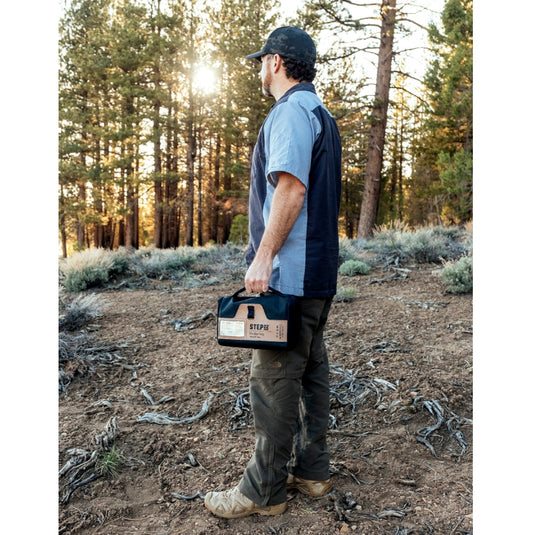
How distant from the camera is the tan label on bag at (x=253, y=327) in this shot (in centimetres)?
197

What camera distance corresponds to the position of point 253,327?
2010 millimetres

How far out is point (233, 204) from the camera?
25.3m

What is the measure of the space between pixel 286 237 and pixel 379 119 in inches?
472

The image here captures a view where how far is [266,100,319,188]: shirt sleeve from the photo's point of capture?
1954 millimetres

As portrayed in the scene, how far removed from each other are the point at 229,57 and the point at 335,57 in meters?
6.92

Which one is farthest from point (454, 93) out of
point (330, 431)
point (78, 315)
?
point (330, 431)

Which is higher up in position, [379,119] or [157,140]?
[157,140]

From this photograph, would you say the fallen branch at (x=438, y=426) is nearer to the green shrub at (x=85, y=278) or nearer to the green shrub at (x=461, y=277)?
the green shrub at (x=461, y=277)

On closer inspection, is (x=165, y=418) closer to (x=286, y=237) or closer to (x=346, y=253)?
(x=286, y=237)

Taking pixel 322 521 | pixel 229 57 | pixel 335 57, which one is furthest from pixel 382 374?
pixel 229 57

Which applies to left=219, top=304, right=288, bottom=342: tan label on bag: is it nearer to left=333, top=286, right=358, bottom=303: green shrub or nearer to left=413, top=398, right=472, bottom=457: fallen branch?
left=413, top=398, right=472, bottom=457: fallen branch

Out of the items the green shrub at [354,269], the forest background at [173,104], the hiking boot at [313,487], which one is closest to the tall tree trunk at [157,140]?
the forest background at [173,104]

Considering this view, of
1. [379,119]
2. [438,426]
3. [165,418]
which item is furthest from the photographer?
[379,119]

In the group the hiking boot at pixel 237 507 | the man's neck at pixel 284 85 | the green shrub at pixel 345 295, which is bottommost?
the hiking boot at pixel 237 507
